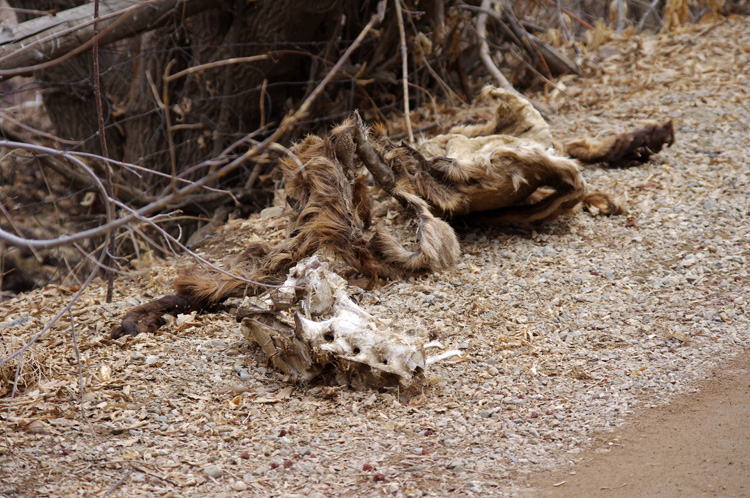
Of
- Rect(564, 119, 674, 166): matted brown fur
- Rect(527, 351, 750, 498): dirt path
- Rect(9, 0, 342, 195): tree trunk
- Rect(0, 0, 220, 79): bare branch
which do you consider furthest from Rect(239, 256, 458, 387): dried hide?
Rect(9, 0, 342, 195): tree trunk

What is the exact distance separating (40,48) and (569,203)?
3.55m

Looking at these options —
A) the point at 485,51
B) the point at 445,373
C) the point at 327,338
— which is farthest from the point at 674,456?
the point at 485,51

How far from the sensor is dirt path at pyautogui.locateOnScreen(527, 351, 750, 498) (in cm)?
206

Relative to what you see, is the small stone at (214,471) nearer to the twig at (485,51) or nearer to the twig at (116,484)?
the twig at (116,484)

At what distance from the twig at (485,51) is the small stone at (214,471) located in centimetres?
425

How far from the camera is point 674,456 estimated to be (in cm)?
222

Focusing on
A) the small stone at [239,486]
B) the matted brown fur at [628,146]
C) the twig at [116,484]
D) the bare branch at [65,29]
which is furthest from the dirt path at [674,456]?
the bare branch at [65,29]

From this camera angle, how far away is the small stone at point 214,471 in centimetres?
219

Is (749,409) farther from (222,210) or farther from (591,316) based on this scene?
(222,210)

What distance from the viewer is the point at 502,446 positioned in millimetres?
2357

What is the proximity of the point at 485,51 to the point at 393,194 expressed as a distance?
2744mm

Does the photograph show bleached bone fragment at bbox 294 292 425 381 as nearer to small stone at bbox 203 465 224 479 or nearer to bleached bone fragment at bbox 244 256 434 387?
bleached bone fragment at bbox 244 256 434 387

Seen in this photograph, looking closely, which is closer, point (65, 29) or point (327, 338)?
point (327, 338)

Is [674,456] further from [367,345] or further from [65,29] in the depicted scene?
[65,29]
